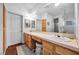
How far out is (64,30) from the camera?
170cm

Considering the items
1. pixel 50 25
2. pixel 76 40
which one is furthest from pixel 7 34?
pixel 76 40

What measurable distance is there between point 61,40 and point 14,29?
0.76m

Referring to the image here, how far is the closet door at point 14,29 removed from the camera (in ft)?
5.94

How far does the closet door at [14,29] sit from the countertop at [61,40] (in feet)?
0.69

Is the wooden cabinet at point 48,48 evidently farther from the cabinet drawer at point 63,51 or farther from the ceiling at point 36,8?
the ceiling at point 36,8

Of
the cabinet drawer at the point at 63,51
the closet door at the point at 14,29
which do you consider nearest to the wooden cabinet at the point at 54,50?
the cabinet drawer at the point at 63,51

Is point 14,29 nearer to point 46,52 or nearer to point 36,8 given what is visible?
point 36,8

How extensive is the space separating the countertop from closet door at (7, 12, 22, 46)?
0.21m

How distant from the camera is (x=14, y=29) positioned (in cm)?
183

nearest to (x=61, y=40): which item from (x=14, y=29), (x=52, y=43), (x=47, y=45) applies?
(x=52, y=43)

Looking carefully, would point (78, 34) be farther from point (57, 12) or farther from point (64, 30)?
point (57, 12)

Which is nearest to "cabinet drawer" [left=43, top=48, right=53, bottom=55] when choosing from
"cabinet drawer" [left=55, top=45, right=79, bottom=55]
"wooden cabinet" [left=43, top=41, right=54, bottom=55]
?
"wooden cabinet" [left=43, top=41, right=54, bottom=55]

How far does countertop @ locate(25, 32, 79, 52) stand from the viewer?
1.45 meters
